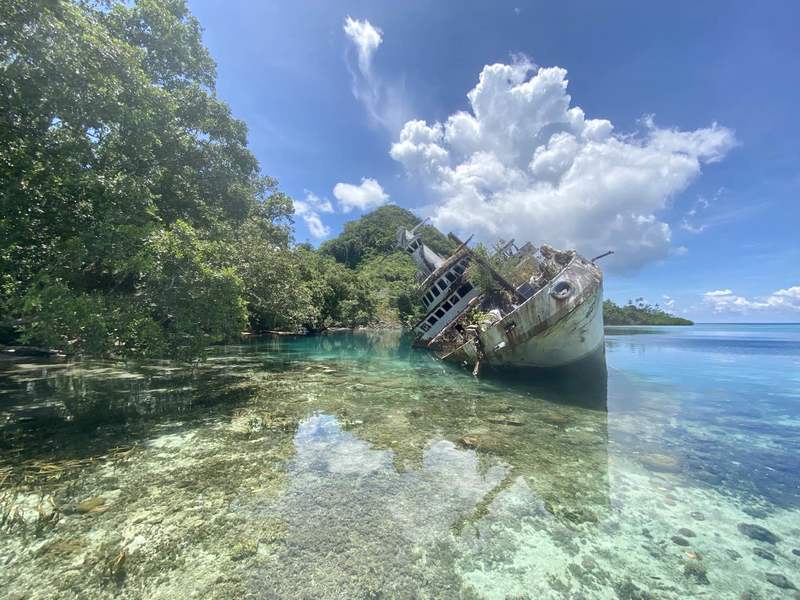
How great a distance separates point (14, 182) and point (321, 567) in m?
10.0

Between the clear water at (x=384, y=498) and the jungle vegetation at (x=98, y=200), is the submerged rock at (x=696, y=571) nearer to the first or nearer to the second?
the clear water at (x=384, y=498)

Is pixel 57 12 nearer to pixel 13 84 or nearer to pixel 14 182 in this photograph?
Result: pixel 13 84

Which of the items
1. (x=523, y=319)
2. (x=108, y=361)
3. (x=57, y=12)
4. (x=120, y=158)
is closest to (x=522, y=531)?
(x=523, y=319)

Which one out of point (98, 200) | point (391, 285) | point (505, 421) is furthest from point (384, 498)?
point (391, 285)

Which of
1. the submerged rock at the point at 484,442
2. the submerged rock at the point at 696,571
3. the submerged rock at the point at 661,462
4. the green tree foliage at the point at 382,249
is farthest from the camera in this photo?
the green tree foliage at the point at 382,249

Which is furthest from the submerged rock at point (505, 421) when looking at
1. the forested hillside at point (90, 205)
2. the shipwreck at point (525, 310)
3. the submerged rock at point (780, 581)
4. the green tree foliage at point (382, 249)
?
the green tree foliage at point (382, 249)

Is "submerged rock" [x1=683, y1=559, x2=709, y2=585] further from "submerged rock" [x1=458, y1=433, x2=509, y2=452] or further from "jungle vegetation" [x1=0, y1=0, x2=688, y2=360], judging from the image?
"jungle vegetation" [x1=0, y1=0, x2=688, y2=360]

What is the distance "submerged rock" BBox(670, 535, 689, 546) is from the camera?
494 cm

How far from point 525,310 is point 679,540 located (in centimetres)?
1021

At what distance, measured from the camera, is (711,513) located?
227 inches

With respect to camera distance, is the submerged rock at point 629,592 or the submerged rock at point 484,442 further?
the submerged rock at point 484,442

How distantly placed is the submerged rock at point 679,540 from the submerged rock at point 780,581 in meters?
0.82

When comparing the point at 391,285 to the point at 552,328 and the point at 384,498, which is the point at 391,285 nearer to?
the point at 552,328

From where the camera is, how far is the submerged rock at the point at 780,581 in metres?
4.17
